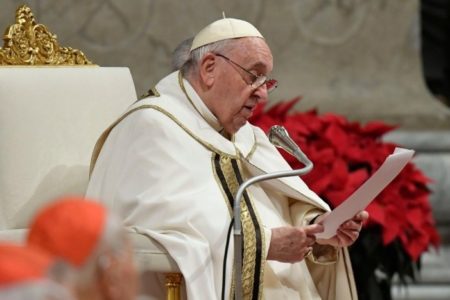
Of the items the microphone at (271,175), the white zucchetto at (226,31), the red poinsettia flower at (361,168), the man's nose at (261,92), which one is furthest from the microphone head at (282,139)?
the red poinsettia flower at (361,168)

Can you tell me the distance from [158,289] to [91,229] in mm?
2421

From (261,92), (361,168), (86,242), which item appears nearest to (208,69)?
(261,92)

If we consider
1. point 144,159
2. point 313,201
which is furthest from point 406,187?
point 144,159

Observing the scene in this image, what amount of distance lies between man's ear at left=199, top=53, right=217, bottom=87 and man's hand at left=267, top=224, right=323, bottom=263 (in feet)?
1.83

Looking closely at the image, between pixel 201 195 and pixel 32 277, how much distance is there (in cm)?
243

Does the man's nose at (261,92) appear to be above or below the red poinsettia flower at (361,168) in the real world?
above

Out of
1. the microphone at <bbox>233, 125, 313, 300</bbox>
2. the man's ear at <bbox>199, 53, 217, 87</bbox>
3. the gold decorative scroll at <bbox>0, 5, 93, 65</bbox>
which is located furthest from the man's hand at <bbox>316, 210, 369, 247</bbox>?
the gold decorative scroll at <bbox>0, 5, 93, 65</bbox>

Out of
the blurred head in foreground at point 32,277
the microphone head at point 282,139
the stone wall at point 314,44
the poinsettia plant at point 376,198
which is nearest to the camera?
the blurred head in foreground at point 32,277

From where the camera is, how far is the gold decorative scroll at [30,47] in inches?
168

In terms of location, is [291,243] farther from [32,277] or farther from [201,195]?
[32,277]

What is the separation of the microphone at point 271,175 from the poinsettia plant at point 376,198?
1.53 metres

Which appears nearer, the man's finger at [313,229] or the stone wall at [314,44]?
the man's finger at [313,229]

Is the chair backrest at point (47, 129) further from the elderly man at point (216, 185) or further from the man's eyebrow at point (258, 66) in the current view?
the man's eyebrow at point (258, 66)

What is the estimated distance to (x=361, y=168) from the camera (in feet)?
16.4
